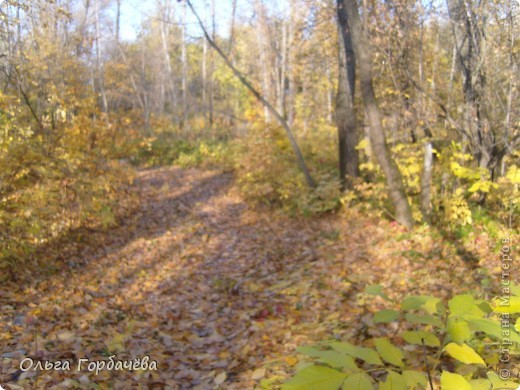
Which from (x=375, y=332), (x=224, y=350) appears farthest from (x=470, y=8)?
(x=224, y=350)

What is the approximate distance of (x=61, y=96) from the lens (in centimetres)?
893

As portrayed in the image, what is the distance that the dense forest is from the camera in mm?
3459

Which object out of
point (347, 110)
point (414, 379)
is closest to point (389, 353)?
point (414, 379)

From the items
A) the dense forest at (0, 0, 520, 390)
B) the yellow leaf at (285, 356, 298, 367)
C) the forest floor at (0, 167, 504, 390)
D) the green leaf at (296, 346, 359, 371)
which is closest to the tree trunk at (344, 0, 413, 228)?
Answer: the dense forest at (0, 0, 520, 390)

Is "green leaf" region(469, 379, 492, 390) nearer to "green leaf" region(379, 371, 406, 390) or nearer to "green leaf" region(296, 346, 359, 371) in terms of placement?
"green leaf" region(379, 371, 406, 390)

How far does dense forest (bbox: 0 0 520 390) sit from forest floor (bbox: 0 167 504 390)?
0.03m

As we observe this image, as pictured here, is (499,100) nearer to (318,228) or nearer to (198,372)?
(318,228)

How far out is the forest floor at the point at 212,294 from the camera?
3.94 metres

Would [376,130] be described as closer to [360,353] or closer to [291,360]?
[291,360]

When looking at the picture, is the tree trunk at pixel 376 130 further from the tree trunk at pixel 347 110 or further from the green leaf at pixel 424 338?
the green leaf at pixel 424 338

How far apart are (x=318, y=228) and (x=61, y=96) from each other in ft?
20.2

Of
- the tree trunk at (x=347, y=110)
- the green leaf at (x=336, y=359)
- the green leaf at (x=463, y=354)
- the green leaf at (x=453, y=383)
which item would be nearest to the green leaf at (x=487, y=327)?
the green leaf at (x=463, y=354)

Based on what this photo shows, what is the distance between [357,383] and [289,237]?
712cm

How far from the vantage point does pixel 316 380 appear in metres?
1.52
